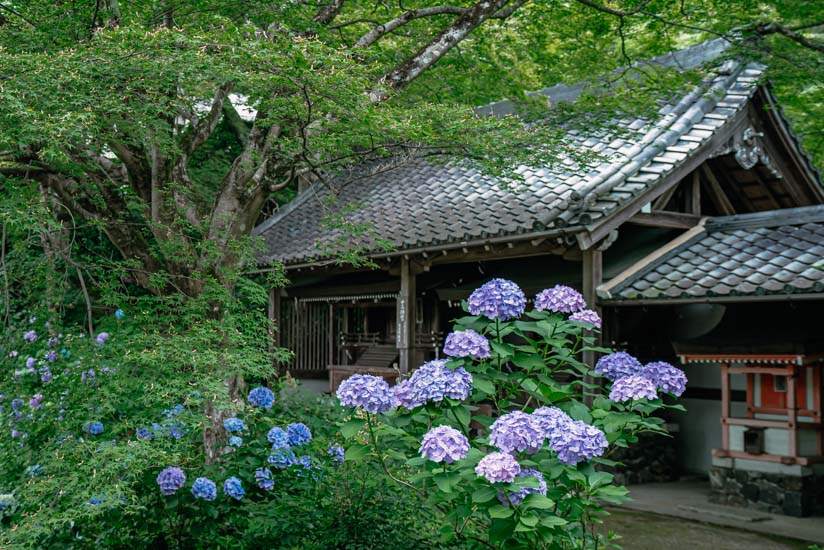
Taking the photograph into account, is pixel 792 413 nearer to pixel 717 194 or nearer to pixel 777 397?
pixel 777 397

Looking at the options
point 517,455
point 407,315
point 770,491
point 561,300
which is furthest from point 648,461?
point 517,455

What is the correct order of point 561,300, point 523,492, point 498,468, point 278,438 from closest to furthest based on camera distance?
point 498,468 < point 523,492 < point 561,300 < point 278,438

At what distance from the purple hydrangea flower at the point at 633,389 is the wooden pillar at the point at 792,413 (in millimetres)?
5412

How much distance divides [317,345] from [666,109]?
7257mm

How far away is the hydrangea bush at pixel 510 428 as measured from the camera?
352 centimetres

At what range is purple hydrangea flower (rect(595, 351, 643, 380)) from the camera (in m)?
4.27

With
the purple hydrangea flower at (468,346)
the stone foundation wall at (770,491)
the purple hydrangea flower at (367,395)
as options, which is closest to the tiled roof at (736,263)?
the stone foundation wall at (770,491)

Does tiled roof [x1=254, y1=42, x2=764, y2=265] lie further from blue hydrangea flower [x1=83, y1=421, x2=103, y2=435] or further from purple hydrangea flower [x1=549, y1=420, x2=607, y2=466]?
purple hydrangea flower [x1=549, y1=420, x2=607, y2=466]

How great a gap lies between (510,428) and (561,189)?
728 cm

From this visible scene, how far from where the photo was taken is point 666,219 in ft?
33.9

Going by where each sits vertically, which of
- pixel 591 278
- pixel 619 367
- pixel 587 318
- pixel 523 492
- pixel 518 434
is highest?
pixel 591 278

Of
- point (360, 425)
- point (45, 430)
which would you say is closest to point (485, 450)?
point (360, 425)

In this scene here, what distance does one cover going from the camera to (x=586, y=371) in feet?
13.9

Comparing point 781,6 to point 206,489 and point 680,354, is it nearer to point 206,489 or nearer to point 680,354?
point 680,354
